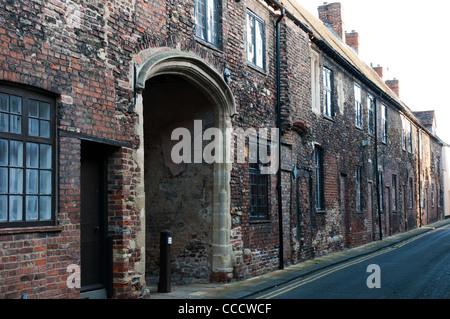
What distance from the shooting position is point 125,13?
28.9 feet

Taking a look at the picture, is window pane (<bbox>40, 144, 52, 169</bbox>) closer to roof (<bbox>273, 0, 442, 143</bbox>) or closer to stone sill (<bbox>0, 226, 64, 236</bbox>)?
stone sill (<bbox>0, 226, 64, 236</bbox>)

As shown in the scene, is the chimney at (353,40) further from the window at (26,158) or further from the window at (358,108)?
the window at (26,158)

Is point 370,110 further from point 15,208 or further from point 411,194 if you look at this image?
point 15,208

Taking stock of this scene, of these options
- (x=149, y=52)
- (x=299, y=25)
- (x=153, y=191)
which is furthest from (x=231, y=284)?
(x=299, y=25)

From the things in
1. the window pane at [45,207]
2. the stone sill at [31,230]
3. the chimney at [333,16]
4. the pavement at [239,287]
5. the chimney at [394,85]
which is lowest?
the pavement at [239,287]

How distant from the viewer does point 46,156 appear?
728cm

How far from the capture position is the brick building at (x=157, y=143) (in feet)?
22.9

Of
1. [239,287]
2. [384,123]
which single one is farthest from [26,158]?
[384,123]

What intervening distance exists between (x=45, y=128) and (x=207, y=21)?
17.8 ft

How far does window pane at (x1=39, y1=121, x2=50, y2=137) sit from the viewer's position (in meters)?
7.22

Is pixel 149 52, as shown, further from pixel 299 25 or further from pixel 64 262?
pixel 299 25

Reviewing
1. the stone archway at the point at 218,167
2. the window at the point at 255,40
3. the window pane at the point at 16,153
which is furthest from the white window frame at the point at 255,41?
the window pane at the point at 16,153

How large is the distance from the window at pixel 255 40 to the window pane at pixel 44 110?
678cm

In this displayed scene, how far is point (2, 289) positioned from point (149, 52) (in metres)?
4.75
